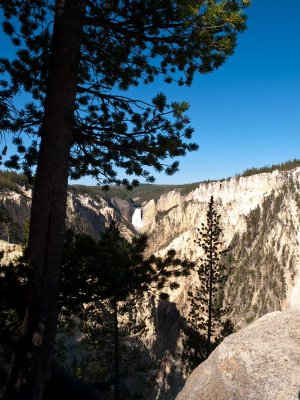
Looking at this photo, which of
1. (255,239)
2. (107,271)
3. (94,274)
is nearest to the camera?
(107,271)

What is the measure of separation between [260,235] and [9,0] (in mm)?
146498

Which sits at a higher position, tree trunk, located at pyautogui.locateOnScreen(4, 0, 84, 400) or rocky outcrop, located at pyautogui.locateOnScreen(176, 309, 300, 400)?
tree trunk, located at pyautogui.locateOnScreen(4, 0, 84, 400)

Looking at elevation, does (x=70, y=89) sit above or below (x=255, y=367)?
above

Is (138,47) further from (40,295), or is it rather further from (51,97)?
(40,295)

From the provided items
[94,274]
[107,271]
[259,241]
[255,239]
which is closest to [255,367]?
[107,271]

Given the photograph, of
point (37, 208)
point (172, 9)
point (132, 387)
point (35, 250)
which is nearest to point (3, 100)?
point (37, 208)

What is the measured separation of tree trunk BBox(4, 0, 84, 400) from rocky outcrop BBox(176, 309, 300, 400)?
2.21 meters

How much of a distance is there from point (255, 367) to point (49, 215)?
3442 mm

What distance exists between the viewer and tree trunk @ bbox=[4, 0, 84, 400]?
468cm

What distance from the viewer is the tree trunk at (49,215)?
4.68m

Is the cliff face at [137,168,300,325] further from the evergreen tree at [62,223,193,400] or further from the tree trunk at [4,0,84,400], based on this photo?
the tree trunk at [4,0,84,400]

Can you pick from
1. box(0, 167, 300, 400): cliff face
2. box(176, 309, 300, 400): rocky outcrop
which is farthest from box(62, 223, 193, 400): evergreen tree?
box(0, 167, 300, 400): cliff face

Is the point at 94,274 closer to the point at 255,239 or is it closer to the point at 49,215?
the point at 49,215

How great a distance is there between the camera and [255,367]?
4.41 meters
